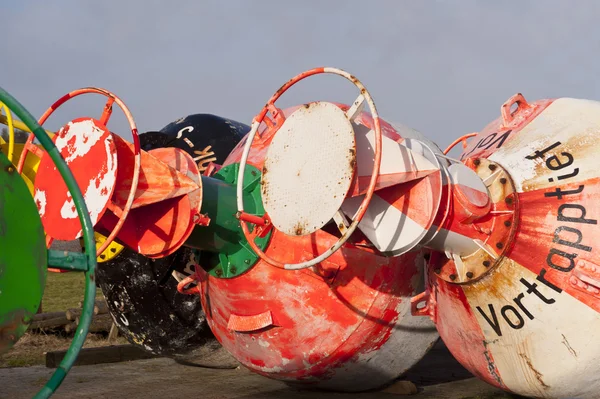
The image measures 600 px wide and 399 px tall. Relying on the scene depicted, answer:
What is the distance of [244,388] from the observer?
5.66 m

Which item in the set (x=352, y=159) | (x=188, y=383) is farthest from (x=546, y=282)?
(x=188, y=383)

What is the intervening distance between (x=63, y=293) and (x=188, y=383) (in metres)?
10.1

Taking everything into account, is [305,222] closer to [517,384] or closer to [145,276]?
[517,384]

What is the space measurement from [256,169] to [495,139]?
144cm

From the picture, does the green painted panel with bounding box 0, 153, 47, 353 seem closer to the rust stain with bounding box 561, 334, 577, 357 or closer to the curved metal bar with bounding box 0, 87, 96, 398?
the curved metal bar with bounding box 0, 87, 96, 398

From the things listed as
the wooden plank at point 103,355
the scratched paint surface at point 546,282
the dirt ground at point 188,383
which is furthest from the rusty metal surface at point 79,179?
the wooden plank at point 103,355

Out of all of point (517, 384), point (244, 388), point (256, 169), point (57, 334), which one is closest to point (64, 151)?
point (256, 169)

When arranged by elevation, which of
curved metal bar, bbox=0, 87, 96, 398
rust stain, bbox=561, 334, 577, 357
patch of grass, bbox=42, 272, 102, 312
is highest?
curved metal bar, bbox=0, 87, 96, 398

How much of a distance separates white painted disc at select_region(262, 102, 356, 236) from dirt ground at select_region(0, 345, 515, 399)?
1.92 metres

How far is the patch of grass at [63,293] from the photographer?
12914mm

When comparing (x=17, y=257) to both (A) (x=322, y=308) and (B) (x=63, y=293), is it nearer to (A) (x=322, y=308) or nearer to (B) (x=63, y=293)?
(A) (x=322, y=308)

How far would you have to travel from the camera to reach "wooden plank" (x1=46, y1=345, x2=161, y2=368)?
265 inches

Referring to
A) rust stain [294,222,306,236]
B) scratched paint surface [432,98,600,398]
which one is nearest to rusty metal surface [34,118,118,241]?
rust stain [294,222,306,236]

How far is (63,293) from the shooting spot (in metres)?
15.3
